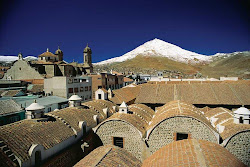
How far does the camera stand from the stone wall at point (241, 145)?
1266cm

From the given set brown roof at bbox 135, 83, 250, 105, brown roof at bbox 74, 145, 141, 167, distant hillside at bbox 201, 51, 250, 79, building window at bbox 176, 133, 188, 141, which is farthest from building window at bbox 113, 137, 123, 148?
distant hillside at bbox 201, 51, 250, 79

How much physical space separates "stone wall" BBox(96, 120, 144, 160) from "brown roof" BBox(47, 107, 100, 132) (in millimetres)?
1520

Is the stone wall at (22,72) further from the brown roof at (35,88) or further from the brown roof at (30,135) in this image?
the brown roof at (30,135)

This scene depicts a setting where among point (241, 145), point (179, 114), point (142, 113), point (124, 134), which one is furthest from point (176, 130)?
point (142, 113)

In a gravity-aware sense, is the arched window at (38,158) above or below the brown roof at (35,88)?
below

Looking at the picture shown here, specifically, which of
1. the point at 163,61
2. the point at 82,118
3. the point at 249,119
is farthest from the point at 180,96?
the point at 163,61

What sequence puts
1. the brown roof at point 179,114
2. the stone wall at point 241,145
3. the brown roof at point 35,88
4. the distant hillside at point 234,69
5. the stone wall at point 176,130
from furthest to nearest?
the distant hillside at point 234,69, the brown roof at point 35,88, the brown roof at point 179,114, the stone wall at point 176,130, the stone wall at point 241,145

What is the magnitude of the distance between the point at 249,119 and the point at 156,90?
41.7 feet

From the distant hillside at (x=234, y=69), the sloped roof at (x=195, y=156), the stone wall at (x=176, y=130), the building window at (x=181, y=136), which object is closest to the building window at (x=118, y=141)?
the stone wall at (x=176, y=130)

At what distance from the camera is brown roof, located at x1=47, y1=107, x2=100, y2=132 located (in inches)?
523

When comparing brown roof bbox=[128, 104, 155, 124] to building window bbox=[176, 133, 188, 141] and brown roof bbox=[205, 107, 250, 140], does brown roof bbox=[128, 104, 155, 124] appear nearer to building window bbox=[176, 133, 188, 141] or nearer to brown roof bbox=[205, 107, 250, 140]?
building window bbox=[176, 133, 188, 141]

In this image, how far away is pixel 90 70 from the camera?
189ft

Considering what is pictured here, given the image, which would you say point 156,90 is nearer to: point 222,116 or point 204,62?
point 222,116

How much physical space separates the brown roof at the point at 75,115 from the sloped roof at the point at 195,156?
22.4 ft
